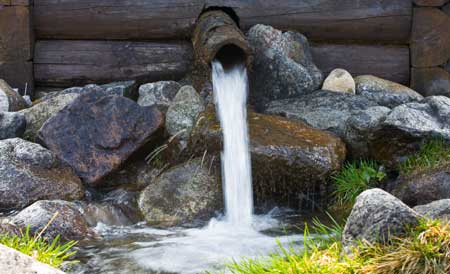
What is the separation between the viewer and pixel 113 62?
839cm

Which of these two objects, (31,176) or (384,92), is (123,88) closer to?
(31,176)

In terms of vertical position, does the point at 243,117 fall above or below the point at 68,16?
below

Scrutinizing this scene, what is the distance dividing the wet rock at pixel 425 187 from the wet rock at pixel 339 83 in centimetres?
205

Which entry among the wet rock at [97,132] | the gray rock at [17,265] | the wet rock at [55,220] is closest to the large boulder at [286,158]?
the wet rock at [97,132]

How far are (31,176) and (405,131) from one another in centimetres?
335

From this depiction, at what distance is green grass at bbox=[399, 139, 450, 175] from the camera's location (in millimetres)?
6242

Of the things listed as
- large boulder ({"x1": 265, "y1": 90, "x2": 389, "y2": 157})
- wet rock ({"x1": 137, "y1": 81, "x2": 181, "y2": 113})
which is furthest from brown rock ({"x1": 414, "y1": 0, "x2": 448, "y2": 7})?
wet rock ({"x1": 137, "y1": 81, "x2": 181, "y2": 113})

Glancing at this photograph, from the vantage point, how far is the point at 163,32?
8.34 meters

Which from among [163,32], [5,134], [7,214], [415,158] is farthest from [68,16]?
[415,158]

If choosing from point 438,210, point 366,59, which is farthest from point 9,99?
point 438,210

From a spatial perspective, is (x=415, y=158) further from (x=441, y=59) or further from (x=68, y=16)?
(x=68, y=16)

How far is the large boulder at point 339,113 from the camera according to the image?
675 centimetres

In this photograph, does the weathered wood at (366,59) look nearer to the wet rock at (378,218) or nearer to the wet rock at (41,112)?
the wet rock at (41,112)

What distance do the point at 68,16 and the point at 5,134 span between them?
2.08 m
